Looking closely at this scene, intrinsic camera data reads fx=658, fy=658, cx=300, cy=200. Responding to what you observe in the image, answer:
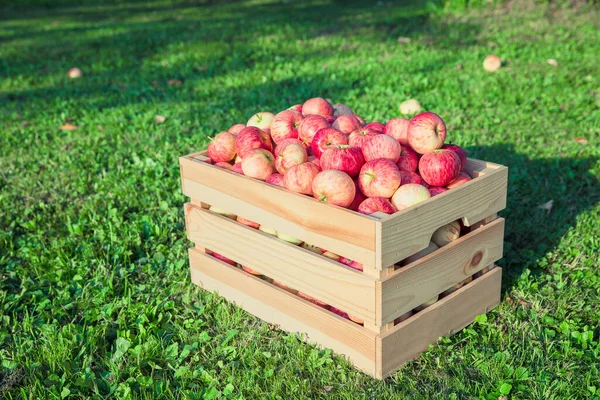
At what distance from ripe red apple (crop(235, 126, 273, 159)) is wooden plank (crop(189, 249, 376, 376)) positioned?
1.99 ft

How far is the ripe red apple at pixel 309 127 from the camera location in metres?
3.23

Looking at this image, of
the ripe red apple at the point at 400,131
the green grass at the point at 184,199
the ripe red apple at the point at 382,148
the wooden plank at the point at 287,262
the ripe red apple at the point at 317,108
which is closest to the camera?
the wooden plank at the point at 287,262

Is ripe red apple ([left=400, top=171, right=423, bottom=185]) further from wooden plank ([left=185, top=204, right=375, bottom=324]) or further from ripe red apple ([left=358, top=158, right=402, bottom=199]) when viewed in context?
wooden plank ([left=185, top=204, right=375, bottom=324])

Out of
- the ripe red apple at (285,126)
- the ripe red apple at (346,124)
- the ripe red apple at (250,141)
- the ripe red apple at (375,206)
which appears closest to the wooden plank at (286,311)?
the ripe red apple at (375,206)

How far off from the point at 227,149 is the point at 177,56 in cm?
592

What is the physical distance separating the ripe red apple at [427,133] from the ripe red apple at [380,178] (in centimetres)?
28

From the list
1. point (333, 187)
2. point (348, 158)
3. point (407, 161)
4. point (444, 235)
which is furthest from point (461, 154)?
point (333, 187)

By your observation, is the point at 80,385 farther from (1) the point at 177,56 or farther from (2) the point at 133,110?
(1) the point at 177,56

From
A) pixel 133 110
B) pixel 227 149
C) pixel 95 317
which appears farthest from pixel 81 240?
pixel 133 110

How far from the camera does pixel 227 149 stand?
11.0ft

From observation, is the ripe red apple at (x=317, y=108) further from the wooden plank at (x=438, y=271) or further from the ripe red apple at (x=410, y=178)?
the wooden plank at (x=438, y=271)

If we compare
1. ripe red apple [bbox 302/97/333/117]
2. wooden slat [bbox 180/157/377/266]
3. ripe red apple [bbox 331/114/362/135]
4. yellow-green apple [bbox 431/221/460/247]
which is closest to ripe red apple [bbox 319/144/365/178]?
wooden slat [bbox 180/157/377/266]

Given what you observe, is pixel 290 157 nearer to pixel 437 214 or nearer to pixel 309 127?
pixel 309 127

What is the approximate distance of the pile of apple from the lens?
281cm
